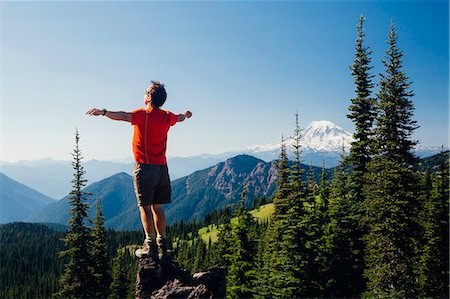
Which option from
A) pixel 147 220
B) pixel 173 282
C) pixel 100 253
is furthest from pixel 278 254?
pixel 147 220

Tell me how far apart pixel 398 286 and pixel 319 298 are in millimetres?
6789

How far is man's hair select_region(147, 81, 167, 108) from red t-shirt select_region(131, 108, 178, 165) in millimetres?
218

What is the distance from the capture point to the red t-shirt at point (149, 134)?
772cm

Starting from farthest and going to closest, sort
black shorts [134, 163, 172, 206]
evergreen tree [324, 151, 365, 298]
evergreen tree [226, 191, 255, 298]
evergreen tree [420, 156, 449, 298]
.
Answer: evergreen tree [420, 156, 449, 298] < evergreen tree [226, 191, 255, 298] < evergreen tree [324, 151, 365, 298] < black shorts [134, 163, 172, 206]

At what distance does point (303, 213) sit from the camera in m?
26.4

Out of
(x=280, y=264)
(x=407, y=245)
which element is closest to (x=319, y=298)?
(x=280, y=264)

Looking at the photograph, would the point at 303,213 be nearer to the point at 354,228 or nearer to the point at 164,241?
the point at 354,228

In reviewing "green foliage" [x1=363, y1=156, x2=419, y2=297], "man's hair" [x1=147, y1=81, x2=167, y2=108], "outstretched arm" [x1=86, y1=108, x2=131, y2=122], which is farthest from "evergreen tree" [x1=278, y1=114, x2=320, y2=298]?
"outstretched arm" [x1=86, y1=108, x2=131, y2=122]

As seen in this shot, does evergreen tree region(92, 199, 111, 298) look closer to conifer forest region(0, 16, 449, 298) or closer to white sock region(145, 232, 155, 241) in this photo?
conifer forest region(0, 16, 449, 298)

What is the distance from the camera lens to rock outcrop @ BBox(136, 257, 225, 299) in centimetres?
724

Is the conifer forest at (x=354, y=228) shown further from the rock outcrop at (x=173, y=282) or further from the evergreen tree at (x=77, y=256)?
the rock outcrop at (x=173, y=282)

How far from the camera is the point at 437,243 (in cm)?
3494

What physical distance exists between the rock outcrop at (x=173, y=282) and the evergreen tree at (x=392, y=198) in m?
18.9

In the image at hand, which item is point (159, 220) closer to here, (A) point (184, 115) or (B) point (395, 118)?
(A) point (184, 115)
